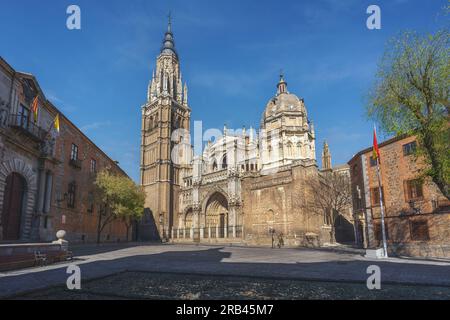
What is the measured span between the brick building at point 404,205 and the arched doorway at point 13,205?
77.5 ft

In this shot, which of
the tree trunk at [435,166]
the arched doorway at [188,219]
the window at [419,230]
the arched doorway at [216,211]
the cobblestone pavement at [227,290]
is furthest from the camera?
the arched doorway at [188,219]

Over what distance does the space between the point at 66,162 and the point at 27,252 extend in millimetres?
15709

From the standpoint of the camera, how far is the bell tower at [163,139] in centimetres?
5641

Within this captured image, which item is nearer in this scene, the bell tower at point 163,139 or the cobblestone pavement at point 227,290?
the cobblestone pavement at point 227,290

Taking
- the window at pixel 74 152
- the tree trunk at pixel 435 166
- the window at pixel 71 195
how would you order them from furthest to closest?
the window at pixel 74 152
the window at pixel 71 195
the tree trunk at pixel 435 166

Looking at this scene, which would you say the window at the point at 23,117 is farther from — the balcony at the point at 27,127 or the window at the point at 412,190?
the window at the point at 412,190

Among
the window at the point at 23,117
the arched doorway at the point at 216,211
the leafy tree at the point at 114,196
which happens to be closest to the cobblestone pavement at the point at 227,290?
the window at the point at 23,117

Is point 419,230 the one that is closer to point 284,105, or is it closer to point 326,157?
point 284,105

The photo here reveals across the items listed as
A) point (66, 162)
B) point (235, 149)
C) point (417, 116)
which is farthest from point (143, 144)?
point (417, 116)

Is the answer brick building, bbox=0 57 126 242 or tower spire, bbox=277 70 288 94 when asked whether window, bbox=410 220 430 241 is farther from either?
tower spire, bbox=277 70 288 94

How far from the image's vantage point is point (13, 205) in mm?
17469

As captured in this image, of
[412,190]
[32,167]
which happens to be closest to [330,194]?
[412,190]

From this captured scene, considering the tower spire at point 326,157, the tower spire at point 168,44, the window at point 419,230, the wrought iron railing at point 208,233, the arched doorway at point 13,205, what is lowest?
the wrought iron railing at point 208,233
